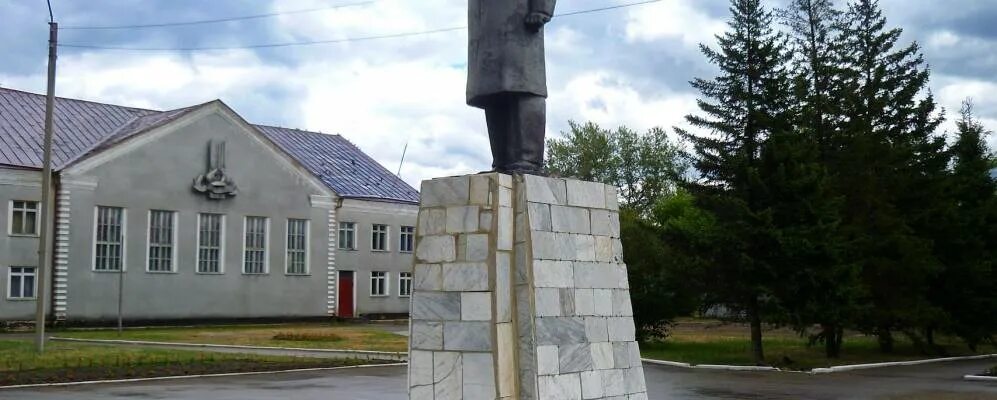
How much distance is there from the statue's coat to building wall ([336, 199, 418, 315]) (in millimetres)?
32308

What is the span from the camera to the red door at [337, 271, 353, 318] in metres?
41.5

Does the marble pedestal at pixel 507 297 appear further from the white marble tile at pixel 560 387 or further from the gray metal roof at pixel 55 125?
the gray metal roof at pixel 55 125

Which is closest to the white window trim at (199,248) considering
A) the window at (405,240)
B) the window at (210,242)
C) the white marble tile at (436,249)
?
the window at (210,242)

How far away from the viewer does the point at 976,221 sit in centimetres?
2784

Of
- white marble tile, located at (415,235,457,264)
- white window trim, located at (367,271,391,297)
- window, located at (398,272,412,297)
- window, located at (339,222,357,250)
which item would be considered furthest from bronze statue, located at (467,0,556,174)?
window, located at (398,272,412,297)

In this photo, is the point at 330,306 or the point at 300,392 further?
the point at 330,306

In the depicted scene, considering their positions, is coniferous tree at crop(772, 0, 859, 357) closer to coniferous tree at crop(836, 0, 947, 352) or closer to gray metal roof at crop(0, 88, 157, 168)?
coniferous tree at crop(836, 0, 947, 352)

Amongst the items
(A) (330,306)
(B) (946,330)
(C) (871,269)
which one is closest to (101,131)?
(A) (330,306)

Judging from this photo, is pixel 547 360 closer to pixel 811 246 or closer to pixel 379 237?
pixel 811 246

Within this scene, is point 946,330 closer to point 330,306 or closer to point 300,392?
point 300,392

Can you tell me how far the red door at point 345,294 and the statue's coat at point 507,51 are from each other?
33.0m

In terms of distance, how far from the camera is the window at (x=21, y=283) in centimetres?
3119

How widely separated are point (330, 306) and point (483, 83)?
32209 millimetres

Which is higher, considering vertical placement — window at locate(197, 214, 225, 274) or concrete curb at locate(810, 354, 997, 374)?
window at locate(197, 214, 225, 274)
